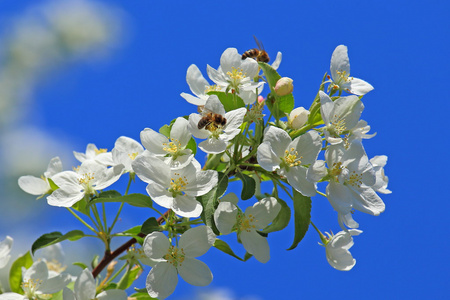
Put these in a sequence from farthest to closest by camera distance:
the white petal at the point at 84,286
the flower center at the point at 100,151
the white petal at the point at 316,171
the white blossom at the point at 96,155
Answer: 1. the flower center at the point at 100,151
2. the white blossom at the point at 96,155
3. the white petal at the point at 84,286
4. the white petal at the point at 316,171

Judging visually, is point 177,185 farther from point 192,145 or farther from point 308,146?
point 308,146

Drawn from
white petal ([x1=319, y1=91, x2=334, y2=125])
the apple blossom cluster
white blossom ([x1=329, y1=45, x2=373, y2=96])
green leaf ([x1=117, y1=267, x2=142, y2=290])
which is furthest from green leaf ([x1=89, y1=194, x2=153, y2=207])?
white blossom ([x1=329, y1=45, x2=373, y2=96])

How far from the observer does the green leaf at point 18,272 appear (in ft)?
5.61

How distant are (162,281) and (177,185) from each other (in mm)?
269

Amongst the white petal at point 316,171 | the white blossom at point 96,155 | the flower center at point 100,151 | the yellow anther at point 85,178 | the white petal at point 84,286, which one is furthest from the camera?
the flower center at point 100,151

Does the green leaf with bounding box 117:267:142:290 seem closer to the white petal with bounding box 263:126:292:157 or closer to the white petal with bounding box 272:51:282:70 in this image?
the white petal with bounding box 263:126:292:157

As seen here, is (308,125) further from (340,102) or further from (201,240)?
(201,240)

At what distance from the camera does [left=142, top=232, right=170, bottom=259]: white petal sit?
54.4 inches

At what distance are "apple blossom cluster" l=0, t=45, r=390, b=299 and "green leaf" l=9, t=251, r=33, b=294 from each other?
77 millimetres

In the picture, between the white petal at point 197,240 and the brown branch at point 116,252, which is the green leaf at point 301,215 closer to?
the white petal at point 197,240

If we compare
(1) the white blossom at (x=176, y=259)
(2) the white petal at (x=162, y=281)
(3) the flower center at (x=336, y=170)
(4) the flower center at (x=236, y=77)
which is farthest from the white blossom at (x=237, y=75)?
(2) the white petal at (x=162, y=281)

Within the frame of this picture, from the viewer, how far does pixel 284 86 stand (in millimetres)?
1521

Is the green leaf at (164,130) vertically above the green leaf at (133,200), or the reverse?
the green leaf at (164,130)

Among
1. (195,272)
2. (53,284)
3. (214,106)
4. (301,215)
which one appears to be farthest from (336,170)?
(53,284)
